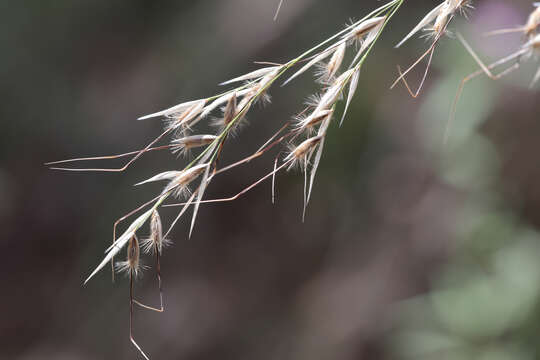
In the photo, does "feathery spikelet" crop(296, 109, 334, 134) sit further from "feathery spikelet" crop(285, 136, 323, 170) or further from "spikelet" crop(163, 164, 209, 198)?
"spikelet" crop(163, 164, 209, 198)

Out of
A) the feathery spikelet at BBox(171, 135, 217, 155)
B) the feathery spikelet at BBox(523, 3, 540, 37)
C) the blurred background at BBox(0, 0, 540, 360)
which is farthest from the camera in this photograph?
the blurred background at BBox(0, 0, 540, 360)

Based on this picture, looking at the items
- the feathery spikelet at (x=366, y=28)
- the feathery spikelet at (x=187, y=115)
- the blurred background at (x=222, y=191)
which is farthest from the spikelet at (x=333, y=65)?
the blurred background at (x=222, y=191)

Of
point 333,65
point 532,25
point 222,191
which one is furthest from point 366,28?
point 222,191

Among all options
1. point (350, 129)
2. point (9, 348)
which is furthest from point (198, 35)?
point (9, 348)

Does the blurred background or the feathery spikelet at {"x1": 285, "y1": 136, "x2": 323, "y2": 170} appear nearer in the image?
the feathery spikelet at {"x1": 285, "y1": 136, "x2": 323, "y2": 170}

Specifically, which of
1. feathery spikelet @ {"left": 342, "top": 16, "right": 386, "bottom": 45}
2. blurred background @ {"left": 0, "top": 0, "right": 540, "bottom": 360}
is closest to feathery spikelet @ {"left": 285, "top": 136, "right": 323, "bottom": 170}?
feathery spikelet @ {"left": 342, "top": 16, "right": 386, "bottom": 45}

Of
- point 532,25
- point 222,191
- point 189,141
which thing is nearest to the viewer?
point 532,25

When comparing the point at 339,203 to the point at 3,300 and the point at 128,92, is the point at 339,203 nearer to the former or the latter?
the point at 128,92

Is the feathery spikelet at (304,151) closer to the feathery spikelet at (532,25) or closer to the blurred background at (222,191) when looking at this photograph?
the feathery spikelet at (532,25)

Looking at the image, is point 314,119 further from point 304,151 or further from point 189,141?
point 189,141
